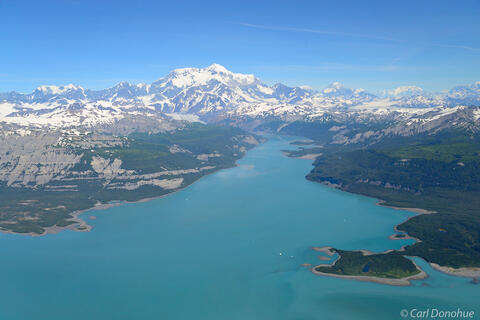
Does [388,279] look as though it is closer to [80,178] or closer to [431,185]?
[431,185]

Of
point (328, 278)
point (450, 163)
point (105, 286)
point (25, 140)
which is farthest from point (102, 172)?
point (450, 163)

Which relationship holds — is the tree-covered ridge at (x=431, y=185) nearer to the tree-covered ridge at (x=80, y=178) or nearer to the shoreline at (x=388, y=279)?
the shoreline at (x=388, y=279)

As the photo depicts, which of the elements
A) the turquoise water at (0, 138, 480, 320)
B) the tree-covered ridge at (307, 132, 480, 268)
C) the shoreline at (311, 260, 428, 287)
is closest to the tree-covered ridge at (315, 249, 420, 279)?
the shoreline at (311, 260, 428, 287)

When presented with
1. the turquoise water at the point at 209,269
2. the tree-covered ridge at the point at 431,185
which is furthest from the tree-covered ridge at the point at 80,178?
the tree-covered ridge at the point at 431,185

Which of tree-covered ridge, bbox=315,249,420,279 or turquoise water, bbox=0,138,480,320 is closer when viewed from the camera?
turquoise water, bbox=0,138,480,320

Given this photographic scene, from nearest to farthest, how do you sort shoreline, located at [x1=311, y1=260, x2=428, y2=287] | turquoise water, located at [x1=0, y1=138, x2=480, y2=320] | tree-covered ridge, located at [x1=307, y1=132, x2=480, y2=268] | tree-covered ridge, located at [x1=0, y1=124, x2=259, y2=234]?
Result: turquoise water, located at [x1=0, y1=138, x2=480, y2=320] → shoreline, located at [x1=311, y1=260, x2=428, y2=287] → tree-covered ridge, located at [x1=307, y1=132, x2=480, y2=268] → tree-covered ridge, located at [x1=0, y1=124, x2=259, y2=234]

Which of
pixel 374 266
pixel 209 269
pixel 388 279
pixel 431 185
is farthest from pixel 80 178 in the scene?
pixel 431 185

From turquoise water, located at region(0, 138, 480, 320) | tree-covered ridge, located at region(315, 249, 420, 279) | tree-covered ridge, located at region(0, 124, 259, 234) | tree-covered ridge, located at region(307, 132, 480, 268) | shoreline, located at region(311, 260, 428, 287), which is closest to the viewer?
turquoise water, located at region(0, 138, 480, 320)

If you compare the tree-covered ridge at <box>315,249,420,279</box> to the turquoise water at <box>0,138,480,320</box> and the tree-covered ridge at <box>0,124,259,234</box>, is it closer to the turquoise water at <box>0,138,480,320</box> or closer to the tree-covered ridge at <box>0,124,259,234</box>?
the turquoise water at <box>0,138,480,320</box>

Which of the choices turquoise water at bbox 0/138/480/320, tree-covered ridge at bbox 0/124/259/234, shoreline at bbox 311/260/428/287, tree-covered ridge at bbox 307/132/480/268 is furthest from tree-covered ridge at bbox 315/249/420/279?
tree-covered ridge at bbox 0/124/259/234

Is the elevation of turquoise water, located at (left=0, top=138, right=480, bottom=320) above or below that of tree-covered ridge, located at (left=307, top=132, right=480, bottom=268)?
below
